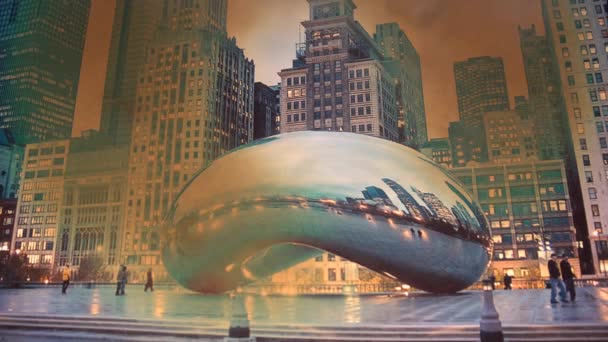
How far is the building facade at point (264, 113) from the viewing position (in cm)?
14991

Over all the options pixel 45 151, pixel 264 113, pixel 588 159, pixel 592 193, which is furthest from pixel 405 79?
pixel 45 151

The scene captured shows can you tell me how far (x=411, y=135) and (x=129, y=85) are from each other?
109 meters

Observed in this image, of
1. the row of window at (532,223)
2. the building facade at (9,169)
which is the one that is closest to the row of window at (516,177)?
the row of window at (532,223)

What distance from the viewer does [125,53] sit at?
185625 millimetres

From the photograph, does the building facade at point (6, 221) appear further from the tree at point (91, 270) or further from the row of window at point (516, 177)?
the row of window at point (516, 177)

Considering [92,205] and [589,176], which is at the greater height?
[92,205]

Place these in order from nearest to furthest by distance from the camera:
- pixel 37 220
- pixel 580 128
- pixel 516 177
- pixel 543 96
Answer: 1. pixel 580 128
2. pixel 516 177
3. pixel 37 220
4. pixel 543 96

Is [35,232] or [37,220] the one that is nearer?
[35,232]

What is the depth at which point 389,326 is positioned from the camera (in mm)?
9148

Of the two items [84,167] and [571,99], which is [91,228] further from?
[571,99]

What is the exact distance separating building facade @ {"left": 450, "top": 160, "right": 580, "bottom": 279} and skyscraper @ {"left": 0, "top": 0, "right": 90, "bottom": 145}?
159397 mm

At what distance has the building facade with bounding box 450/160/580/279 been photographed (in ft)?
293

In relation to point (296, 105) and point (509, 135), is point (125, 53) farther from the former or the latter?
point (509, 135)

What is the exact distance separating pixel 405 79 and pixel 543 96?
61103 millimetres
